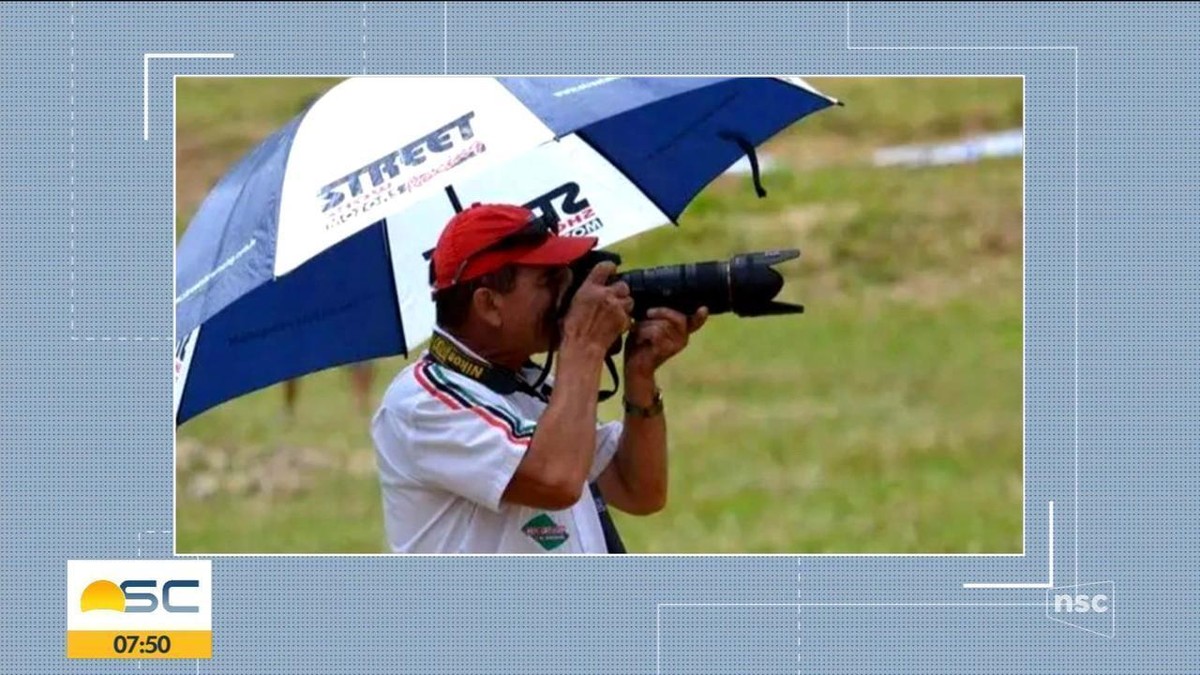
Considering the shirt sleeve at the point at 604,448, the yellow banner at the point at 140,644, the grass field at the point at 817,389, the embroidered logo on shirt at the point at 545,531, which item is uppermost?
the shirt sleeve at the point at 604,448

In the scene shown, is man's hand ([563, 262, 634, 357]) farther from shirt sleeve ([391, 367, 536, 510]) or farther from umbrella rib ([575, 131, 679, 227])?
umbrella rib ([575, 131, 679, 227])

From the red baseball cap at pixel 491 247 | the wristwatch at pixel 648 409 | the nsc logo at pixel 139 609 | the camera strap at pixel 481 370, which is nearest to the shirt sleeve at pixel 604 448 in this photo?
the wristwatch at pixel 648 409

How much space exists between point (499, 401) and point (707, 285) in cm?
60

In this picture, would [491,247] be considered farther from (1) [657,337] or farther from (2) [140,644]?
(2) [140,644]

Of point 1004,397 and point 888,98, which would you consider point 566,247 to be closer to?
point 1004,397

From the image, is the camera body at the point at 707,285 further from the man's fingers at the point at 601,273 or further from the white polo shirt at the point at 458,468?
the white polo shirt at the point at 458,468

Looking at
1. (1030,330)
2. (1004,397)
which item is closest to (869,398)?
(1004,397)

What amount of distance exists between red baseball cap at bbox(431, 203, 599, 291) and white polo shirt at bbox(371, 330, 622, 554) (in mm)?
162

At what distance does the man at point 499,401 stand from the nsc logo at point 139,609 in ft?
3.65

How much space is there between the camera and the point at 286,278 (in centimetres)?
657

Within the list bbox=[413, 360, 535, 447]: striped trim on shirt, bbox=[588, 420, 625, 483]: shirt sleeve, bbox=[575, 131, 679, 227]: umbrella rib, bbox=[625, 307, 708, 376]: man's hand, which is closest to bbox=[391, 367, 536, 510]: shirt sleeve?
bbox=[413, 360, 535, 447]: striped trim on shirt

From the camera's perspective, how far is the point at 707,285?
5914 mm

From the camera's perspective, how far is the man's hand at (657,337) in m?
5.89

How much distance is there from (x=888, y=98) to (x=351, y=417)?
8.26m
